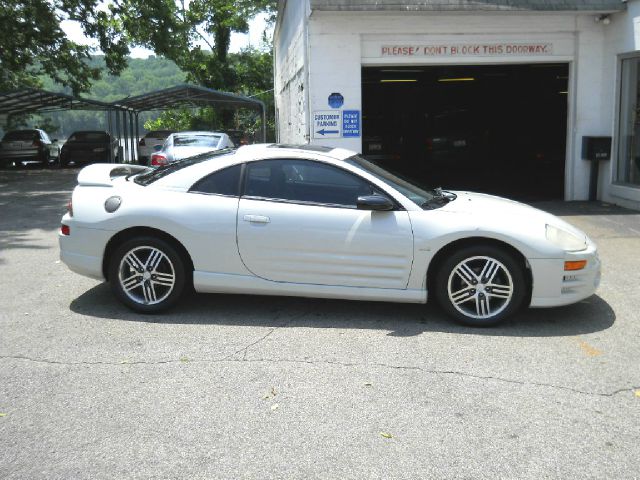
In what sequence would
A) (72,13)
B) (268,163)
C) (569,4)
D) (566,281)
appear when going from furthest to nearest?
(72,13) < (569,4) < (268,163) < (566,281)

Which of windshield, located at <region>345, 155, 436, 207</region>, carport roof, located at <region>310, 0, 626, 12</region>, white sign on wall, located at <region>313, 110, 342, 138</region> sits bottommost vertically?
windshield, located at <region>345, 155, 436, 207</region>

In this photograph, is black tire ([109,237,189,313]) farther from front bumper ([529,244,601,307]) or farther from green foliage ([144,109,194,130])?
green foliage ([144,109,194,130])

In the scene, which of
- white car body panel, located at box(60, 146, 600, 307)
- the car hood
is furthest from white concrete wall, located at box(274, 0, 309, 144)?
white car body panel, located at box(60, 146, 600, 307)

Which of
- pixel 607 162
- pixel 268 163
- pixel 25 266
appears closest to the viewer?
pixel 268 163

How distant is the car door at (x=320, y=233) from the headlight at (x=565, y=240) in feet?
3.73

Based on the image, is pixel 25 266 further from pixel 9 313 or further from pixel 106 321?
pixel 106 321

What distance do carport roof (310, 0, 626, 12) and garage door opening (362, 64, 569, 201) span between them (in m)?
3.70

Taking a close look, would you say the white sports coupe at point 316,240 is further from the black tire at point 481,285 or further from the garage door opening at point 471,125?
the garage door opening at point 471,125

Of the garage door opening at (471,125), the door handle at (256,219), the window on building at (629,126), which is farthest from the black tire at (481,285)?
the garage door opening at (471,125)

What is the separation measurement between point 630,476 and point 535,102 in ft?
60.7

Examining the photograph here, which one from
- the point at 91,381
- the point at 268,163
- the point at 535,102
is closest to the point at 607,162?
the point at 535,102

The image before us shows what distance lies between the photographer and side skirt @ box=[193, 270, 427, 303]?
578cm

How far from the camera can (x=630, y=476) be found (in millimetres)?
3410

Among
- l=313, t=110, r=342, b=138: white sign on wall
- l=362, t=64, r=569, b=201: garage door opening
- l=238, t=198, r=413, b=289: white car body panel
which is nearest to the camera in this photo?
l=238, t=198, r=413, b=289: white car body panel
